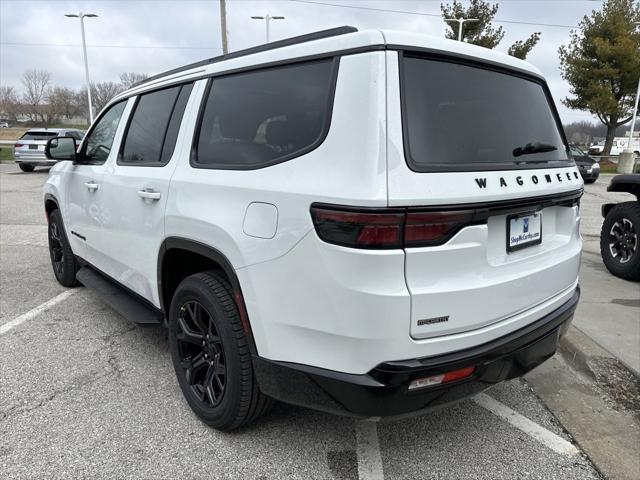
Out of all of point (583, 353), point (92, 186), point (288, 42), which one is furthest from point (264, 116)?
point (583, 353)

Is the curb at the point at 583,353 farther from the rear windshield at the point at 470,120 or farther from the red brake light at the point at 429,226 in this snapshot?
the red brake light at the point at 429,226

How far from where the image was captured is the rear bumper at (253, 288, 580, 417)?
1.82 meters

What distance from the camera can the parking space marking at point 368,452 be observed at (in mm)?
2292

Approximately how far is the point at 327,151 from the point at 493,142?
79 cm

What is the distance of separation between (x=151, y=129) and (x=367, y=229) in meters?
2.00

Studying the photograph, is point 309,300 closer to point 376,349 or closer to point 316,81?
point 376,349

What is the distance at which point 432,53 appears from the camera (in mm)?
1968

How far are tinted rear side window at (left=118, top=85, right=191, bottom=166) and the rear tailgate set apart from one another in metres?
→ 1.53

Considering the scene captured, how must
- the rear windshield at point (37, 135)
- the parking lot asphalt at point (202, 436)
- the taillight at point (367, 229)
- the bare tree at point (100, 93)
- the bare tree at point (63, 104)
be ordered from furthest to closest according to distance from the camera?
the bare tree at point (63, 104) < the bare tree at point (100, 93) < the rear windshield at point (37, 135) < the parking lot asphalt at point (202, 436) < the taillight at point (367, 229)

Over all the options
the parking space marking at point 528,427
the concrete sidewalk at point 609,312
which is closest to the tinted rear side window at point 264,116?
the parking space marking at point 528,427

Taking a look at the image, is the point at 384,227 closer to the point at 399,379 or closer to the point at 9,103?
the point at 399,379

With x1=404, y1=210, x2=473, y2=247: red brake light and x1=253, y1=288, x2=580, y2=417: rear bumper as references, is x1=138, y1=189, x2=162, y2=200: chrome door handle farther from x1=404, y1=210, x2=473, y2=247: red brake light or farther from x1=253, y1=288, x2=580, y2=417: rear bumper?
x1=404, y1=210, x2=473, y2=247: red brake light

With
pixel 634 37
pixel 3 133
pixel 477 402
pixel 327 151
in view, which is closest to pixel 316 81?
pixel 327 151

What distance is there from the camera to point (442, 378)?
1.90 metres
